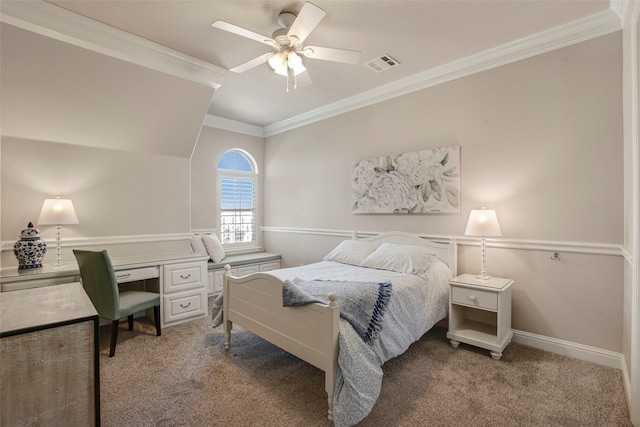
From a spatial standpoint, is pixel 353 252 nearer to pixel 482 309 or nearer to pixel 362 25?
pixel 482 309

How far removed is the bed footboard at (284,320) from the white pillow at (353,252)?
1.33 meters

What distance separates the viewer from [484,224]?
2.69 m

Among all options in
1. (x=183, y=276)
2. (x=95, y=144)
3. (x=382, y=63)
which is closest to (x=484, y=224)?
(x=382, y=63)

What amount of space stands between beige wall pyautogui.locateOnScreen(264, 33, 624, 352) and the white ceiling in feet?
1.17

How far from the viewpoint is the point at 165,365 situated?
8.12 feet

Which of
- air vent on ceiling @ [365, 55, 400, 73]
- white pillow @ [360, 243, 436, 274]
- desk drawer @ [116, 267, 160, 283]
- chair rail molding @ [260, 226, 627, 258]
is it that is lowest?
desk drawer @ [116, 267, 160, 283]

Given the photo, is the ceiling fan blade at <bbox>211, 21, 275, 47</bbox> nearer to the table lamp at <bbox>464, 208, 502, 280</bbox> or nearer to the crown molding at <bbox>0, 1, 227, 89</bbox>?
the crown molding at <bbox>0, 1, 227, 89</bbox>

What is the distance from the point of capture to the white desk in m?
2.72

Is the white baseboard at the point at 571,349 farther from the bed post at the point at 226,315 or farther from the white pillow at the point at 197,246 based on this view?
the white pillow at the point at 197,246

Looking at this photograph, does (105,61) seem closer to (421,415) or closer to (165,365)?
(165,365)

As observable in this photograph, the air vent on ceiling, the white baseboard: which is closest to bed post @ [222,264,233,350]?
the air vent on ceiling

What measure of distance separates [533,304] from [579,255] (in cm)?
Result: 59

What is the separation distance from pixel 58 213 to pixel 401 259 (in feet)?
11.2

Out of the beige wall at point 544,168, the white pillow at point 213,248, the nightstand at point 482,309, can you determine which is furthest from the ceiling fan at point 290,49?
the white pillow at point 213,248
